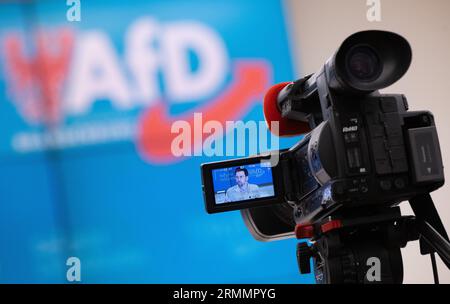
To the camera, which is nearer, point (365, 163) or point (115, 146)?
point (365, 163)

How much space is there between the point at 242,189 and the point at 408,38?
2493mm

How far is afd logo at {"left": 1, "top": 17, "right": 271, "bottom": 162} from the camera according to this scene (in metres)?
3.86

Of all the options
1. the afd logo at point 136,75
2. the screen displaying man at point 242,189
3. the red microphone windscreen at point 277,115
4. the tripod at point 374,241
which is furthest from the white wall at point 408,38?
the tripod at point 374,241

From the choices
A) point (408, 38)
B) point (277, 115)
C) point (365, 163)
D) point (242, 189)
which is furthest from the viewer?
point (408, 38)

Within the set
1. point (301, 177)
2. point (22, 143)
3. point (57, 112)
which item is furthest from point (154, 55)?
point (301, 177)

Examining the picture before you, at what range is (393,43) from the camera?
1.66 meters

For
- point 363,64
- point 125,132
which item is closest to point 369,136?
point 363,64

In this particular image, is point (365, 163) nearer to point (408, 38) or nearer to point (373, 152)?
point (373, 152)

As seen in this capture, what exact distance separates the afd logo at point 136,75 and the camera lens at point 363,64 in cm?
223

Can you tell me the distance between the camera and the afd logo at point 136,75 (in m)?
3.86

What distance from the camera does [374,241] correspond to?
175 centimetres

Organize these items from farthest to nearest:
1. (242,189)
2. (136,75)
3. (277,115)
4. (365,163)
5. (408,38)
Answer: (408,38) < (136,75) < (277,115) < (242,189) < (365,163)

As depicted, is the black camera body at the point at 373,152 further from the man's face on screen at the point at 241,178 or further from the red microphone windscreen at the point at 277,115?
the red microphone windscreen at the point at 277,115

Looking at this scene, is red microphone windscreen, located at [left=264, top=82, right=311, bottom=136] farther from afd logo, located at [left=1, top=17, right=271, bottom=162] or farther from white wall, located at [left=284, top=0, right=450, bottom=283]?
white wall, located at [left=284, top=0, right=450, bottom=283]
